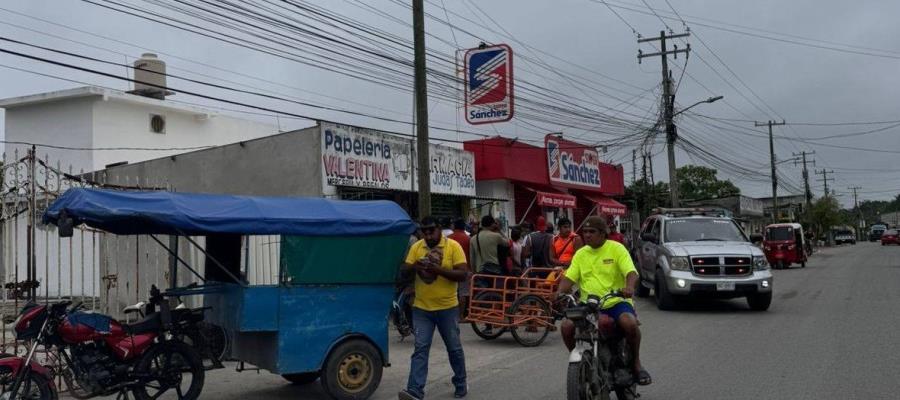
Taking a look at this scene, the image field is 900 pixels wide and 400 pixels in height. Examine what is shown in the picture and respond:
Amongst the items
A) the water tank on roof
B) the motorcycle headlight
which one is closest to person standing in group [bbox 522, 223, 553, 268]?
the motorcycle headlight

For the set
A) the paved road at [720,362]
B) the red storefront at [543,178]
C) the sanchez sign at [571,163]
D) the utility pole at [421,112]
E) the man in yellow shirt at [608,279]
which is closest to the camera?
the man in yellow shirt at [608,279]

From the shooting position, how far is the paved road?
Answer: 7715 mm

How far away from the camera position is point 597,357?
20.7ft

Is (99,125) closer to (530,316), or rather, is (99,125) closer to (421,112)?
(421,112)

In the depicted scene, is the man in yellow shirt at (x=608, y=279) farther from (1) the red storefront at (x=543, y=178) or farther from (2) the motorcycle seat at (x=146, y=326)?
(1) the red storefront at (x=543, y=178)

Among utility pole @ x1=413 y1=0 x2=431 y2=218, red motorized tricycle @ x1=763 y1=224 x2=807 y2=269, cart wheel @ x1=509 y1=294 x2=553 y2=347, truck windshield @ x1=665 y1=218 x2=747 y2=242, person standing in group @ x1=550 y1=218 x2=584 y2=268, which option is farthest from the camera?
red motorized tricycle @ x1=763 y1=224 x2=807 y2=269

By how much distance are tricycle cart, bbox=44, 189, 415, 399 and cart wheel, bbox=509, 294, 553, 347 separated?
3563mm

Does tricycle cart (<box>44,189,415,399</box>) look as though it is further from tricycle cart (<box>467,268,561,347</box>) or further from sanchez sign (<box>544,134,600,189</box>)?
sanchez sign (<box>544,134,600,189</box>)

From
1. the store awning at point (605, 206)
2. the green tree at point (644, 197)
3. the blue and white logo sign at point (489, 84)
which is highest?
the blue and white logo sign at point (489, 84)

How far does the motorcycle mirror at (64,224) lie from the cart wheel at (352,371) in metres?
2.53

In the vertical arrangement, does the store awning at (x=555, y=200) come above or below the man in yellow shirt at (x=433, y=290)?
above

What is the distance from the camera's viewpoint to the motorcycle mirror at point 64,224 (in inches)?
239

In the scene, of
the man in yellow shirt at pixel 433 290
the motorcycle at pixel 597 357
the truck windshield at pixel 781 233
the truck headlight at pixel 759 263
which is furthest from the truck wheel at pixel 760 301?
the truck windshield at pixel 781 233

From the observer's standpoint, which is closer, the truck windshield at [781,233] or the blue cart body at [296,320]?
the blue cart body at [296,320]
